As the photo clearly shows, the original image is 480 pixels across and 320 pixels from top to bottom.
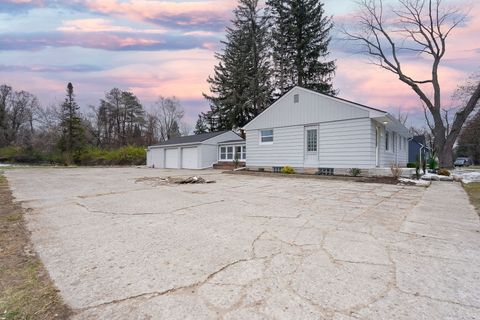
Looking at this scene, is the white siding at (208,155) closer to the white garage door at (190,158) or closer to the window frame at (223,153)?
the window frame at (223,153)

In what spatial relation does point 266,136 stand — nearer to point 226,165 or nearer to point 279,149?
point 279,149

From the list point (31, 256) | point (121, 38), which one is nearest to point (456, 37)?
point (121, 38)

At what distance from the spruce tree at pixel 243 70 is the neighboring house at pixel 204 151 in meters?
6.11

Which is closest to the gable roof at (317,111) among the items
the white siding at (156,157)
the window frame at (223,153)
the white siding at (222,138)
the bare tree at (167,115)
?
the window frame at (223,153)

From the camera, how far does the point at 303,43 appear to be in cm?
2741

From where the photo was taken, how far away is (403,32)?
21.1m

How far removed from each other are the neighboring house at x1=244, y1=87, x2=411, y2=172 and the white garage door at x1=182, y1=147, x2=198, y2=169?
266 inches

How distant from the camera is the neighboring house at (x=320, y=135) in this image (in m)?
13.4

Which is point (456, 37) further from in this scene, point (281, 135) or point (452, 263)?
point (452, 263)

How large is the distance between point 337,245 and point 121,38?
12.9 meters

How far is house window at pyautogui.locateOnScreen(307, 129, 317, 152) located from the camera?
50.2 ft

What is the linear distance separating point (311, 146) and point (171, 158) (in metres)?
16.0

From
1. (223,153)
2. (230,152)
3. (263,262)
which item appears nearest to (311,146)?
(230,152)

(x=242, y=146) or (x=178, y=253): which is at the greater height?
(x=242, y=146)
